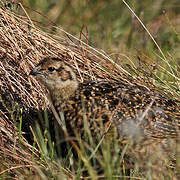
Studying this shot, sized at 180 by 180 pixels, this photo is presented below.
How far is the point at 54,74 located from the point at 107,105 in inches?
26.2

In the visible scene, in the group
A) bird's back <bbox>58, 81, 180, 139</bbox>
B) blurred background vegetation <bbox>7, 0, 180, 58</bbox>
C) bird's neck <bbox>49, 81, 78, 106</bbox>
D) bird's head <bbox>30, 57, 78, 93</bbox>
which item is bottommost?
bird's back <bbox>58, 81, 180, 139</bbox>

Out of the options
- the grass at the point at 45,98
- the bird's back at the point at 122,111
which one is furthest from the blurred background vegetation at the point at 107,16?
the bird's back at the point at 122,111

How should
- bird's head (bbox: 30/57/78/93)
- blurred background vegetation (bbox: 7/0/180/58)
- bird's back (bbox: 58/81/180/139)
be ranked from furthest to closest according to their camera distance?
blurred background vegetation (bbox: 7/0/180/58)
bird's head (bbox: 30/57/78/93)
bird's back (bbox: 58/81/180/139)

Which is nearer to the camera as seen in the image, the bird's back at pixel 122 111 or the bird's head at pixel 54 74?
the bird's back at pixel 122 111

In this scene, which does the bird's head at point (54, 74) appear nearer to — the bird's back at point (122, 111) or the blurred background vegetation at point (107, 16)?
the bird's back at point (122, 111)

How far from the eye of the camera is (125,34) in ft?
24.8

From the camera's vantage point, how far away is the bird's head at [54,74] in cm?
402

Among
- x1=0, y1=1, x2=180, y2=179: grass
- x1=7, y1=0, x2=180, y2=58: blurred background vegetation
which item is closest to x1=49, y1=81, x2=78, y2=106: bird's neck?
x1=0, y1=1, x2=180, y2=179: grass

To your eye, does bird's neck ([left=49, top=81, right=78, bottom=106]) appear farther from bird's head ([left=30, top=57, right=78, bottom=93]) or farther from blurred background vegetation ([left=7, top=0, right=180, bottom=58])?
blurred background vegetation ([left=7, top=0, right=180, bottom=58])

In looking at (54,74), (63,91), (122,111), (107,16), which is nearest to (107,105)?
(122,111)

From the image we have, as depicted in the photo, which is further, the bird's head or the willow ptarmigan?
the bird's head

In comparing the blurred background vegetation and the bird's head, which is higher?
the blurred background vegetation

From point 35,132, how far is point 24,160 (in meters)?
0.55

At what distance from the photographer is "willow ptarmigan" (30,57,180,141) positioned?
3.68 m
